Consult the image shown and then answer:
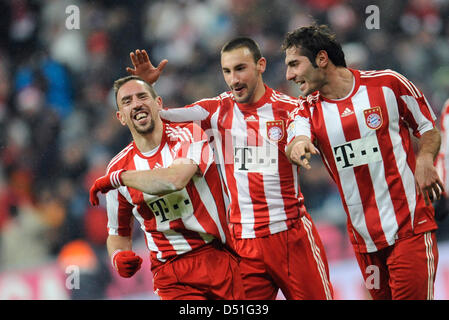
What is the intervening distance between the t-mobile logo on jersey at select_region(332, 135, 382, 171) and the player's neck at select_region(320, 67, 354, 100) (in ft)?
0.89

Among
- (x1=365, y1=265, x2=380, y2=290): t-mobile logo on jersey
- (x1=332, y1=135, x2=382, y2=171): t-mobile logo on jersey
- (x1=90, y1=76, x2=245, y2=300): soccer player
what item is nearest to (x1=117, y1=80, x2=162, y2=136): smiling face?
(x1=90, y1=76, x2=245, y2=300): soccer player

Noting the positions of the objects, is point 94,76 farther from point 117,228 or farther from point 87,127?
point 117,228

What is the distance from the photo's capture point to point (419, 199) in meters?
3.05

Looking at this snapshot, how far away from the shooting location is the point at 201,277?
3109mm

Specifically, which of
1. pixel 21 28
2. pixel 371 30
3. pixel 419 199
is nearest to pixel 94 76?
pixel 21 28

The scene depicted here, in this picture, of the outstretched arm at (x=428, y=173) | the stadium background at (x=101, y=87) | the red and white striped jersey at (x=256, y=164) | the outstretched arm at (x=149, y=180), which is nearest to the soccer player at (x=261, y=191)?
the red and white striped jersey at (x=256, y=164)

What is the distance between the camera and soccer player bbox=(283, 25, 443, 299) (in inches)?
119

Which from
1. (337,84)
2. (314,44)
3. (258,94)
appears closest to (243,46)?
(258,94)

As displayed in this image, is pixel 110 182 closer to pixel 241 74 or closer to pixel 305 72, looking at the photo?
pixel 241 74

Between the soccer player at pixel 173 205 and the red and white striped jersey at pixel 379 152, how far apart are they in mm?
563

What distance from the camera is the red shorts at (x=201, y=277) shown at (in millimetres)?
3113

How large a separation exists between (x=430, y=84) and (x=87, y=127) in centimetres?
329

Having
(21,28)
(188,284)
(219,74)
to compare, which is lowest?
(188,284)

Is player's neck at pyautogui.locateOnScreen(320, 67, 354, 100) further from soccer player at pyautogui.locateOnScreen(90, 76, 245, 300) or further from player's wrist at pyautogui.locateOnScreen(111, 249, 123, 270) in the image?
player's wrist at pyautogui.locateOnScreen(111, 249, 123, 270)
